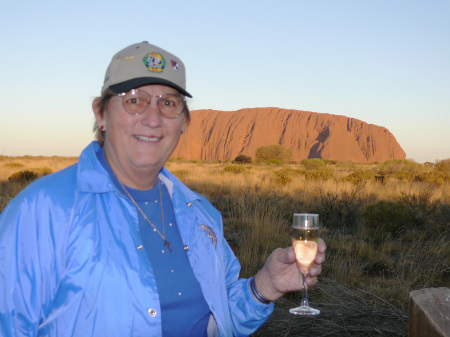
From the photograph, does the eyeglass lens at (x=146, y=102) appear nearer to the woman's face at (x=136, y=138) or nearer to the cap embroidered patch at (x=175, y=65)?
the woman's face at (x=136, y=138)

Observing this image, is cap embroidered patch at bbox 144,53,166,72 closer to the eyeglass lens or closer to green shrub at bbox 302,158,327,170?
the eyeglass lens

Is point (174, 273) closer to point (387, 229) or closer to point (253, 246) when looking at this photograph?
point (253, 246)

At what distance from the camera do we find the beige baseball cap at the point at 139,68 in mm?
1800

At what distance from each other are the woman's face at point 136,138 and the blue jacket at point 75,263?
0.49ft

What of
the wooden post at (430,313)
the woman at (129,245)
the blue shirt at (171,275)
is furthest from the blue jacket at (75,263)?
the wooden post at (430,313)

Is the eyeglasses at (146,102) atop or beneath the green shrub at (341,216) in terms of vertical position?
atop

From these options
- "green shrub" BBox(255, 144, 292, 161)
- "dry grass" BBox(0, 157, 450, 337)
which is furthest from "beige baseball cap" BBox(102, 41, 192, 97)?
"green shrub" BBox(255, 144, 292, 161)

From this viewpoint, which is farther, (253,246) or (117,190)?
(253,246)

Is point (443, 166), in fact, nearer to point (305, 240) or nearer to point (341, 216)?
point (341, 216)

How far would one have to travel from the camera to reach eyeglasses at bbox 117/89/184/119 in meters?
1.86

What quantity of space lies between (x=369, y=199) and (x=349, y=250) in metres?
6.53

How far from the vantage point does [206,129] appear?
107 m

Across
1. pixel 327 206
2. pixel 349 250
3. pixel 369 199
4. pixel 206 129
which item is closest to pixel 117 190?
pixel 349 250

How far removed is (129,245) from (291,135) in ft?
334
